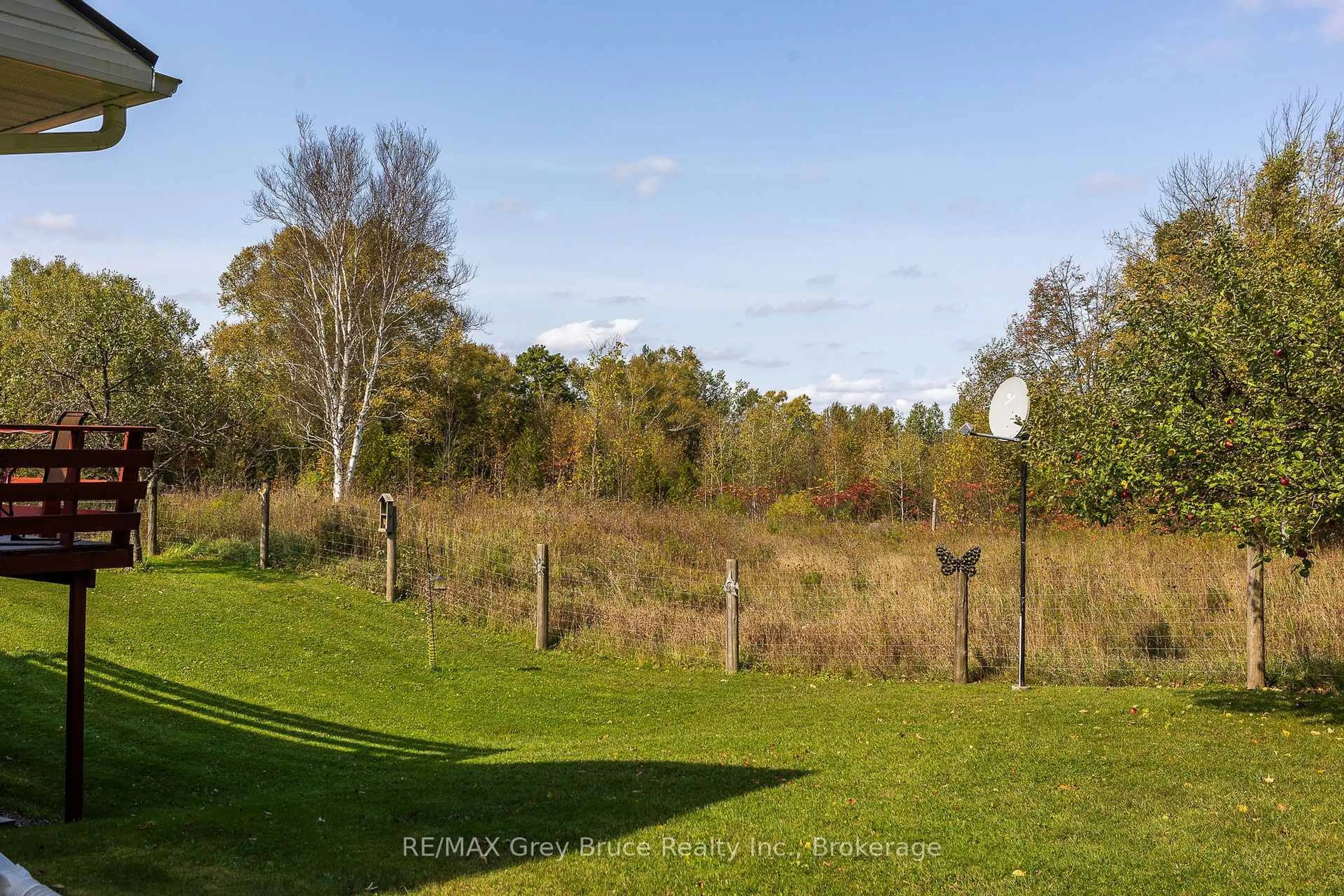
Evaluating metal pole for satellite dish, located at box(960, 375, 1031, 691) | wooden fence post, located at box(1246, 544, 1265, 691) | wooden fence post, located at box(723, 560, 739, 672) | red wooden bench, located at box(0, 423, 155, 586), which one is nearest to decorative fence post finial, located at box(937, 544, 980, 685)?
metal pole for satellite dish, located at box(960, 375, 1031, 691)

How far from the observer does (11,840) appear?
605 centimetres

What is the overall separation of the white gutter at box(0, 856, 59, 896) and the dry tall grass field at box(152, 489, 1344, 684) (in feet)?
33.1

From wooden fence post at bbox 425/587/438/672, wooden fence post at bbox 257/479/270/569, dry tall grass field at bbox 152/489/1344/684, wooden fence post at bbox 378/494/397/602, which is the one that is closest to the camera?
dry tall grass field at bbox 152/489/1344/684

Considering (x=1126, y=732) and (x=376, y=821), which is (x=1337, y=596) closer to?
(x=1126, y=732)

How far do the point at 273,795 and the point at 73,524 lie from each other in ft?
8.17

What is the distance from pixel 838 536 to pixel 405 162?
16.2 meters

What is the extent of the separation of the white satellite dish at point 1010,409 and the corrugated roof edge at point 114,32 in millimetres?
8800

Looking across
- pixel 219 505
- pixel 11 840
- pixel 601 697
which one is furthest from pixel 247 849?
pixel 219 505

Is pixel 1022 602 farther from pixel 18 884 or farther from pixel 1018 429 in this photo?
pixel 18 884

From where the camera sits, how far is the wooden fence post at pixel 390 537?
54.6 feet

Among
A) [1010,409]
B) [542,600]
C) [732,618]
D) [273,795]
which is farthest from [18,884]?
[542,600]

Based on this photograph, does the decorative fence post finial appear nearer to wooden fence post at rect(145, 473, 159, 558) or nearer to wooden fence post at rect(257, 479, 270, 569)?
wooden fence post at rect(257, 479, 270, 569)

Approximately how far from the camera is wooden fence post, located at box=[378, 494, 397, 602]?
54.6 ft

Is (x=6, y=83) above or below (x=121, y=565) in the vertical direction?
above
